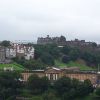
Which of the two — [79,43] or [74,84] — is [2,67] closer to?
[74,84]

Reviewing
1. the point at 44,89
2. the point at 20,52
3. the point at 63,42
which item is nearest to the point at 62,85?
the point at 44,89

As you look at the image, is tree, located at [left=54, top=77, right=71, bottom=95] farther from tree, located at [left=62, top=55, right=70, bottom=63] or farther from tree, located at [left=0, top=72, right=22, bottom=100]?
tree, located at [left=62, top=55, right=70, bottom=63]

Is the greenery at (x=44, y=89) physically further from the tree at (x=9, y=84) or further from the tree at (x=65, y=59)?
the tree at (x=65, y=59)

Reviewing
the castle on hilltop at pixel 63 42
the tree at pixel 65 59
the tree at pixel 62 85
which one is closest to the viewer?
the tree at pixel 62 85

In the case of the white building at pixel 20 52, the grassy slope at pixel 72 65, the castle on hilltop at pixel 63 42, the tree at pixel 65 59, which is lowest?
the grassy slope at pixel 72 65

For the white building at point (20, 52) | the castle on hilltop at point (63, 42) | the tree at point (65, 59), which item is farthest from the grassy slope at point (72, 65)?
the castle on hilltop at point (63, 42)

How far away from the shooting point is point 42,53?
76375 millimetres

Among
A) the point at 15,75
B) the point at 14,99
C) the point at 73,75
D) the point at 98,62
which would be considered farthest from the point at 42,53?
the point at 14,99

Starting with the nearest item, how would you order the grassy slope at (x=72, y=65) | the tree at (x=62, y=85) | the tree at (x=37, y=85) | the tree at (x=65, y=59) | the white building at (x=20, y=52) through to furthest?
the tree at (x=62, y=85) → the tree at (x=37, y=85) → the white building at (x=20, y=52) → the grassy slope at (x=72, y=65) → the tree at (x=65, y=59)

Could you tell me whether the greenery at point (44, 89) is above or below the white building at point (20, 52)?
below

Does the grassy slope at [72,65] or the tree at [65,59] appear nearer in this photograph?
the grassy slope at [72,65]

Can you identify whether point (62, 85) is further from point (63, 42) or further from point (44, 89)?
point (63, 42)

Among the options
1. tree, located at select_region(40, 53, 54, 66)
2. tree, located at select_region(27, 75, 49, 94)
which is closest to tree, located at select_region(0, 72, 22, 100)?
tree, located at select_region(27, 75, 49, 94)

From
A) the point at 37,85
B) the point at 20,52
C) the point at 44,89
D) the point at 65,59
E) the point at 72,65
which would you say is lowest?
the point at 44,89
